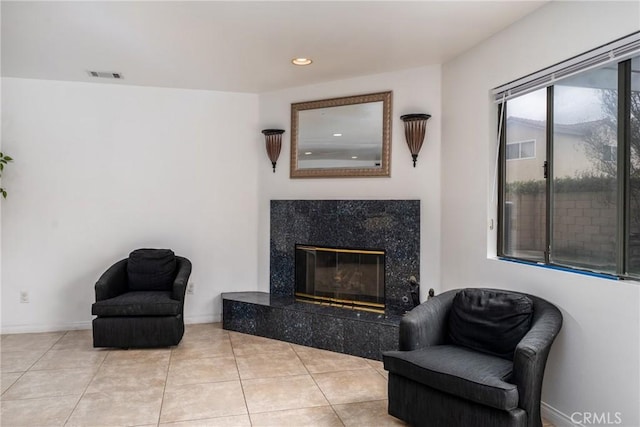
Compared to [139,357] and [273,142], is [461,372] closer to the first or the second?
[139,357]

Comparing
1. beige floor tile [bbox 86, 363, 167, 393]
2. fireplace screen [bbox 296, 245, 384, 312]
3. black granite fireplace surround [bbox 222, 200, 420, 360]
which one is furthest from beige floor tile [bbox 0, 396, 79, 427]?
fireplace screen [bbox 296, 245, 384, 312]

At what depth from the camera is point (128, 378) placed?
10.5ft

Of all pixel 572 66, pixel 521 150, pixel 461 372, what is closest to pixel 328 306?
pixel 461 372

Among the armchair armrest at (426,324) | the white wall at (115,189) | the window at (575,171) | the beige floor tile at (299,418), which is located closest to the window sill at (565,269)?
the window at (575,171)

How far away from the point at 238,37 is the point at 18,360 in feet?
10.6

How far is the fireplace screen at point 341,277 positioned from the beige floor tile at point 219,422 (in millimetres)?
1863

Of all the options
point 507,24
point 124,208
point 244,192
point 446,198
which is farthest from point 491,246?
point 124,208

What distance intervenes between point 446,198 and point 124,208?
11.1ft

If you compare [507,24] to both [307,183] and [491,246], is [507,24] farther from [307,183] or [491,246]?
[307,183]

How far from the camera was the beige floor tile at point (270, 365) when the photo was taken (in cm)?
334

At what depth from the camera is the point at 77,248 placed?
4555 millimetres

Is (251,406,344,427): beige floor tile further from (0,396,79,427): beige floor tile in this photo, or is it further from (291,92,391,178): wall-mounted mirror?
(291,92,391,178): wall-mounted mirror

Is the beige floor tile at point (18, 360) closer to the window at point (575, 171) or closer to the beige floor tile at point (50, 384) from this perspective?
the beige floor tile at point (50, 384)
